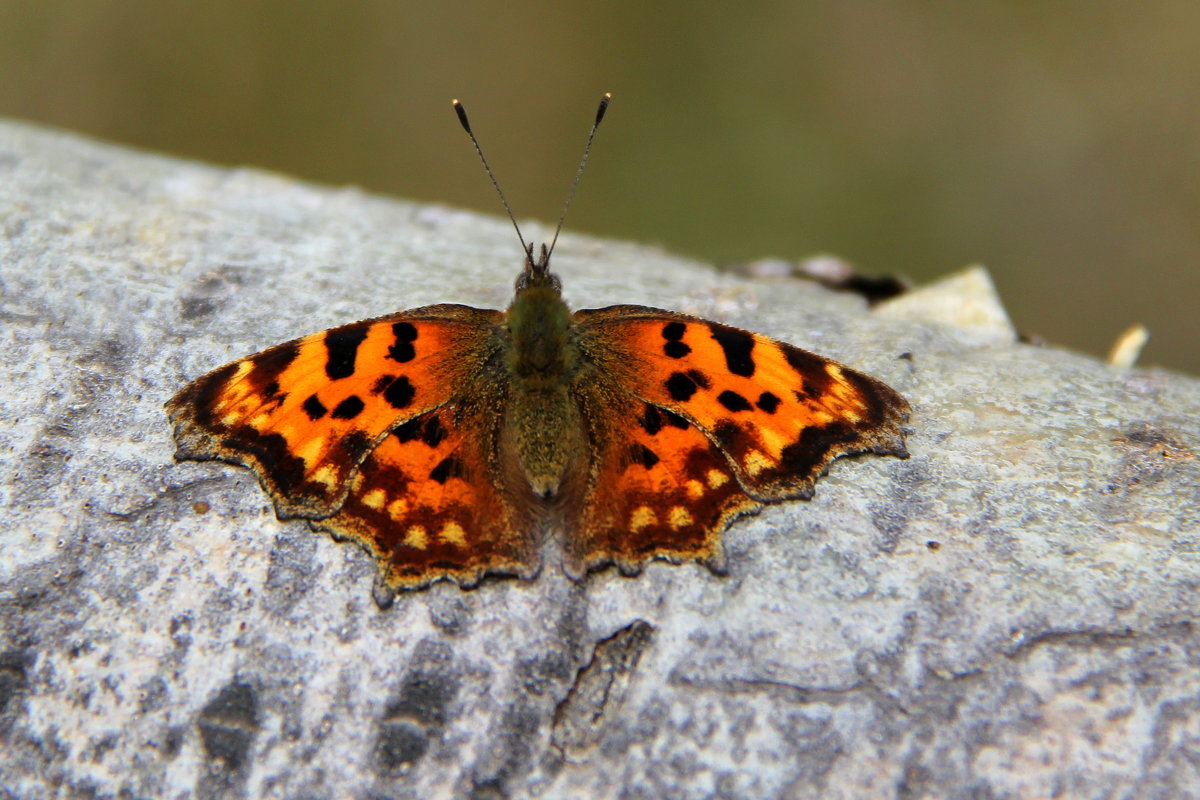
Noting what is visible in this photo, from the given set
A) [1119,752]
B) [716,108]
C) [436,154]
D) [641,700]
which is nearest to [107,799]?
[641,700]

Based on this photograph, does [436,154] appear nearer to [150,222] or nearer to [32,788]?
[150,222]

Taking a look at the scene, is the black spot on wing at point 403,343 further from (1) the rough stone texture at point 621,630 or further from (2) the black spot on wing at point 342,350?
(1) the rough stone texture at point 621,630

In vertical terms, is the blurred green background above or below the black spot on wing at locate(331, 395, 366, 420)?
above

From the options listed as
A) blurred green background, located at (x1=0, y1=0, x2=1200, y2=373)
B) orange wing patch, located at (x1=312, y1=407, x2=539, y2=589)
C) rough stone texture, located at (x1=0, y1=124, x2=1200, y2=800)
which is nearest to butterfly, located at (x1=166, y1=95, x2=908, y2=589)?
orange wing patch, located at (x1=312, y1=407, x2=539, y2=589)

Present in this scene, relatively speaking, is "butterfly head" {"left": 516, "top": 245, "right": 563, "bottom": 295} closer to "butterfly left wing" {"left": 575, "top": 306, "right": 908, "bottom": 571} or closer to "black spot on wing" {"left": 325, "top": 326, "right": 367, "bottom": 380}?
"butterfly left wing" {"left": 575, "top": 306, "right": 908, "bottom": 571}

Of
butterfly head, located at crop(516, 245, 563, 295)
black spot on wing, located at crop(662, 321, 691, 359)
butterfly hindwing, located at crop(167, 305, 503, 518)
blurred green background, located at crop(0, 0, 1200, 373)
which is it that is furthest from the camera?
blurred green background, located at crop(0, 0, 1200, 373)

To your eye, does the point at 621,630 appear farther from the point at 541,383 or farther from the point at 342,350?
the point at 342,350

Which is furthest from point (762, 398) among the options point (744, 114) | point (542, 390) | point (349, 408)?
point (744, 114)
